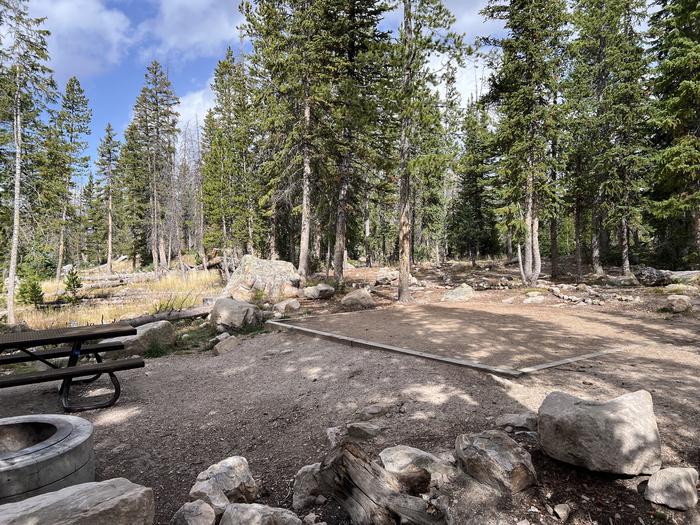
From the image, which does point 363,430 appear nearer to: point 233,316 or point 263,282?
point 233,316

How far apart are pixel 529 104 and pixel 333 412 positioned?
1678 cm

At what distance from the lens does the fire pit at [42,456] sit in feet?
8.28

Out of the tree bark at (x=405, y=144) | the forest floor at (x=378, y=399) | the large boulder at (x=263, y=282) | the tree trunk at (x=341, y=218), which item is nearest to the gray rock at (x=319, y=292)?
the large boulder at (x=263, y=282)

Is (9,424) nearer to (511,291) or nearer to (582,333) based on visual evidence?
(582,333)

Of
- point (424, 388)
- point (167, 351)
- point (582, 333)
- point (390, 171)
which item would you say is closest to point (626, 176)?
point (390, 171)

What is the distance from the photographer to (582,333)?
7.64m

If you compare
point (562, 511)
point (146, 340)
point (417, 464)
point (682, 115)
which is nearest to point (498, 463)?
point (562, 511)

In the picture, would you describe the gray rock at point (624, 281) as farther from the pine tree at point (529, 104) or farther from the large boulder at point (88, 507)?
the large boulder at point (88, 507)

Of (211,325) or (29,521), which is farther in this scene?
(211,325)

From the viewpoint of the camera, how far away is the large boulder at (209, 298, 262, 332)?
32.9 feet

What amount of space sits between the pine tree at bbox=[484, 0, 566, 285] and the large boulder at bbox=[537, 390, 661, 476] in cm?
1412

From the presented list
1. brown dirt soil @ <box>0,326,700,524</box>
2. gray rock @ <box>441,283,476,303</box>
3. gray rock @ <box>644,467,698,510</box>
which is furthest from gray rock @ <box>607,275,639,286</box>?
gray rock @ <box>644,467,698,510</box>

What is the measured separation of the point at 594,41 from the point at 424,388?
71.9ft

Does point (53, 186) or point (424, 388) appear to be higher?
point (53, 186)
